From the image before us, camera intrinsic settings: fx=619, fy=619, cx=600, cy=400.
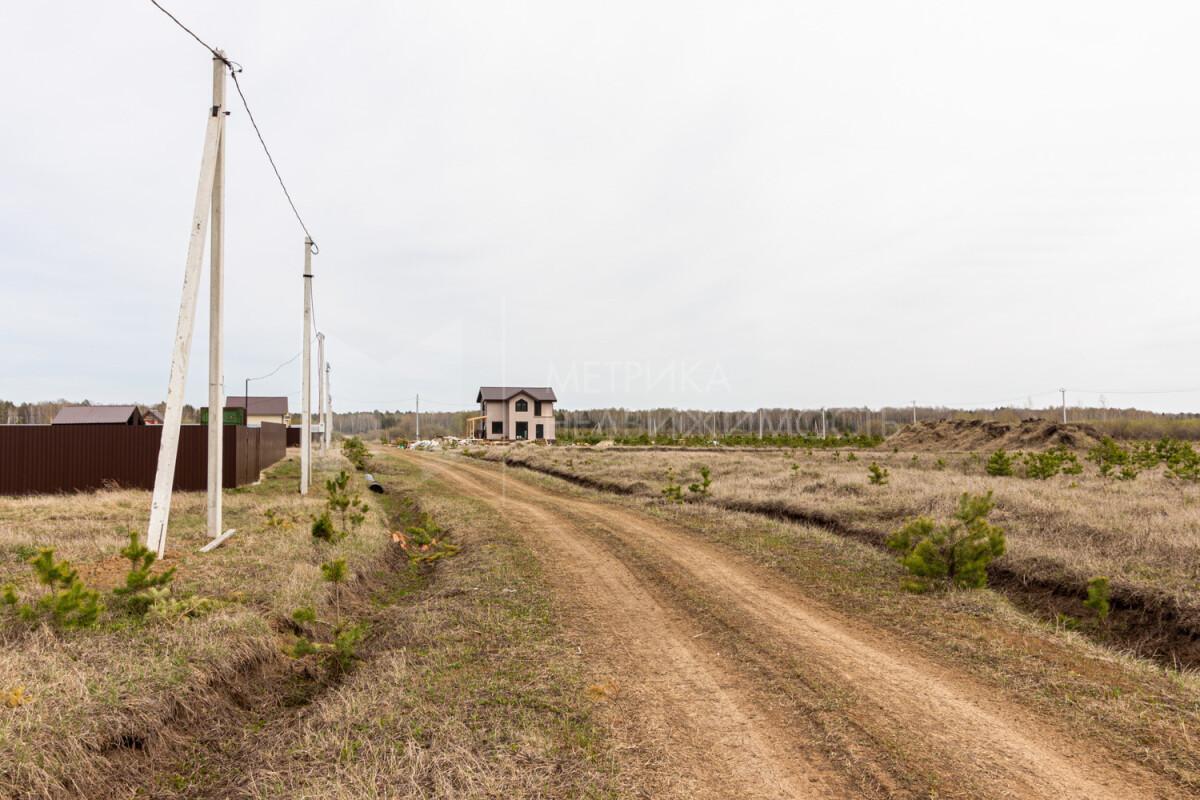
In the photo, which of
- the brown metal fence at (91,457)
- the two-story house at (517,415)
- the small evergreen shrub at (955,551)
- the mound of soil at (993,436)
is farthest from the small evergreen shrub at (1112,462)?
the two-story house at (517,415)

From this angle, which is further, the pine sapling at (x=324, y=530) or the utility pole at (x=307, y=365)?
the utility pole at (x=307, y=365)

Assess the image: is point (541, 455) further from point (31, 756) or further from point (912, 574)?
→ point (31, 756)

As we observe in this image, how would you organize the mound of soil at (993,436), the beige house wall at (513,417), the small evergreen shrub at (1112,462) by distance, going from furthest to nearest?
the beige house wall at (513,417) → the mound of soil at (993,436) → the small evergreen shrub at (1112,462)

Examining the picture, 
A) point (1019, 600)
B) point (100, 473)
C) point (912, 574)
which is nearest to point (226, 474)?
point (100, 473)

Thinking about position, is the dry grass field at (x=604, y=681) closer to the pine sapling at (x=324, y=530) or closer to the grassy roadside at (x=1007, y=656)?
the grassy roadside at (x=1007, y=656)

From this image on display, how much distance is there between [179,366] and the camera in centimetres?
857

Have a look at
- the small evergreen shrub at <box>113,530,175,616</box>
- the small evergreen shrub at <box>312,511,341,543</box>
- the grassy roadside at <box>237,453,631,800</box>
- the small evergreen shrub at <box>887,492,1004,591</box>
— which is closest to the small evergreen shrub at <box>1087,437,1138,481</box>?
the small evergreen shrub at <box>887,492,1004,591</box>

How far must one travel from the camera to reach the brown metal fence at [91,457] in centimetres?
1602

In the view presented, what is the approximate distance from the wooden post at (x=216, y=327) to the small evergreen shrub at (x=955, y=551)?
411 inches

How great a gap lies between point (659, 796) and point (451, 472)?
2459 cm

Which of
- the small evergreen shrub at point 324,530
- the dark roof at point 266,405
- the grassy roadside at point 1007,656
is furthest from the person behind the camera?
the dark roof at point 266,405

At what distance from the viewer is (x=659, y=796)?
355 cm

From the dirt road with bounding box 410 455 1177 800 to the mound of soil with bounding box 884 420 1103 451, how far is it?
34042 mm

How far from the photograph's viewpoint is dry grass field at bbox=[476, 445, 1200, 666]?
7.12 m
